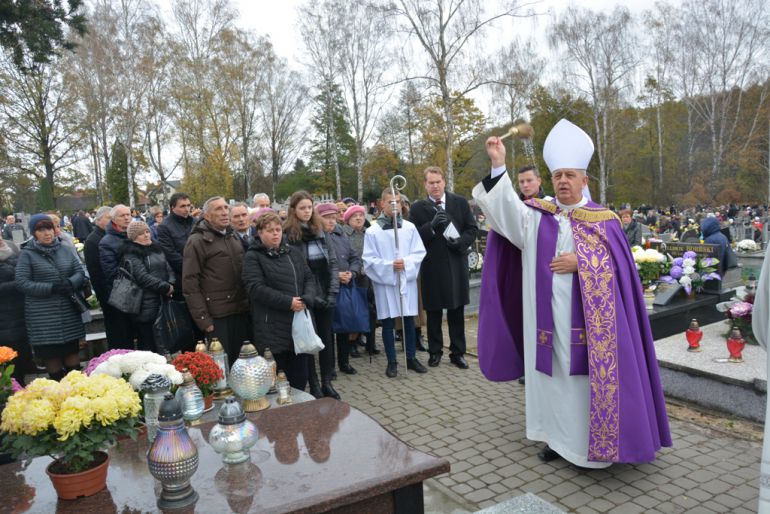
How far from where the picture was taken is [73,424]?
86.5 inches

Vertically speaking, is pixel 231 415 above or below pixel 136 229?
below

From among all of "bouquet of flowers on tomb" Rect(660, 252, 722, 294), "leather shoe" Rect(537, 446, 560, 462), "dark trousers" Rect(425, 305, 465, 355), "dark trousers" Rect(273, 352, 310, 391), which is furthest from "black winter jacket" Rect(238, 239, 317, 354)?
"bouquet of flowers on tomb" Rect(660, 252, 722, 294)

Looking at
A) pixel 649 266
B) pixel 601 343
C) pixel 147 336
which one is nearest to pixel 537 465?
pixel 601 343

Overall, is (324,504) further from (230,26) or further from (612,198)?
(612,198)

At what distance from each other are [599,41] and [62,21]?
28040 millimetres

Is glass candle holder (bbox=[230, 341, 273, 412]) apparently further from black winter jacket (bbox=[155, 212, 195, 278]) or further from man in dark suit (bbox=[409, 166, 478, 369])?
man in dark suit (bbox=[409, 166, 478, 369])

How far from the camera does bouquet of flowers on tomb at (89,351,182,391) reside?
3.43m

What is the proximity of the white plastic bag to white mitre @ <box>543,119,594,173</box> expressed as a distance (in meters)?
2.31

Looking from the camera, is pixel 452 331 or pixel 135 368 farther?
pixel 452 331

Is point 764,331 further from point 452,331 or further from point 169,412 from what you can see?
point 452,331

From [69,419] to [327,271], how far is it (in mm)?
3384

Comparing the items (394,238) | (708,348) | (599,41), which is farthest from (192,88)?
(708,348)

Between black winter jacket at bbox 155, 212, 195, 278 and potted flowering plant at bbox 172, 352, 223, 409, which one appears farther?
black winter jacket at bbox 155, 212, 195, 278

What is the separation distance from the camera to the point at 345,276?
19.2 ft
